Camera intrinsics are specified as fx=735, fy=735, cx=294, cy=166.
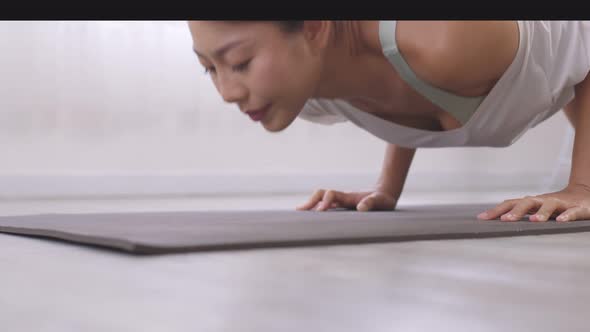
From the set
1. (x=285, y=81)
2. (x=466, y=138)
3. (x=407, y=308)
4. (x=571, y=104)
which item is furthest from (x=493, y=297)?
(x=571, y=104)

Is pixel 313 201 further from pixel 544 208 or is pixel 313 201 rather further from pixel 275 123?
pixel 544 208

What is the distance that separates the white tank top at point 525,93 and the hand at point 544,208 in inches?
6.9

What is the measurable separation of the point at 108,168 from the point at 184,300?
2064 millimetres

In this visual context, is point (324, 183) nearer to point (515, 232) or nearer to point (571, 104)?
point (571, 104)

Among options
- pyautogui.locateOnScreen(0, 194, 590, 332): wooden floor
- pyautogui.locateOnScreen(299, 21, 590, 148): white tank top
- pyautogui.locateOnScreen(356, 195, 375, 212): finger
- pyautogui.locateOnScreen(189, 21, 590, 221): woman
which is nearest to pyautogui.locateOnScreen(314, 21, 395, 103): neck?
pyautogui.locateOnScreen(189, 21, 590, 221): woman

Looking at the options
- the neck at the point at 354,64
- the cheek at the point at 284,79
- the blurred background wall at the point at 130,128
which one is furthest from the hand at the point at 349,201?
the blurred background wall at the point at 130,128

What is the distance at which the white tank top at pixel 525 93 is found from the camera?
45.8 inches

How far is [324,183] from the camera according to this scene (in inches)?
116

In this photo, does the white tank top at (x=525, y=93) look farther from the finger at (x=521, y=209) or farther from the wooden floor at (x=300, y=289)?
the wooden floor at (x=300, y=289)

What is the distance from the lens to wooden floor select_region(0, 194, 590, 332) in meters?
0.39

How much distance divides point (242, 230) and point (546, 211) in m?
0.47

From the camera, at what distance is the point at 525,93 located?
3.97ft

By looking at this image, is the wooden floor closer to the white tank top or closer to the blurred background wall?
the white tank top

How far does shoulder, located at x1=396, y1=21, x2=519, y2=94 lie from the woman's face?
15 cm
